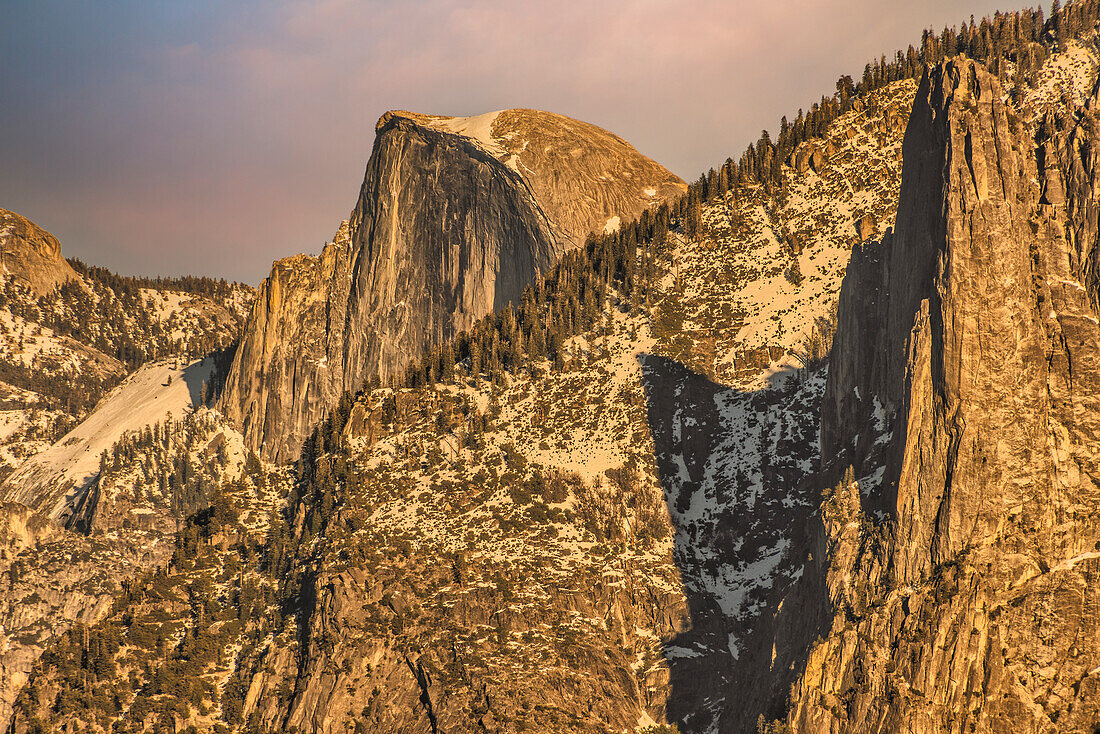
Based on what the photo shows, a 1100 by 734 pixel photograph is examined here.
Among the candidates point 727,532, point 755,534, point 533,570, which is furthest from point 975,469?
point 533,570

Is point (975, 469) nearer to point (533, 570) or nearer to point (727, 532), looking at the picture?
point (727, 532)

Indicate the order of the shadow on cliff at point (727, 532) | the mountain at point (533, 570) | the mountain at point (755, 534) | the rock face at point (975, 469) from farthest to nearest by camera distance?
the mountain at point (533, 570)
the shadow on cliff at point (727, 532)
the mountain at point (755, 534)
the rock face at point (975, 469)

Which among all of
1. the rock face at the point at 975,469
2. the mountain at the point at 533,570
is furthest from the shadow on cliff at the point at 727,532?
the rock face at the point at 975,469

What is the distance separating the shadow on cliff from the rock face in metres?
9.78

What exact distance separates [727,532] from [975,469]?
5248 cm

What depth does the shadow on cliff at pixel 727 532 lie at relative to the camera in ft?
474

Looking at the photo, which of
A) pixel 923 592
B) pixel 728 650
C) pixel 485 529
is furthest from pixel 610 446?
pixel 923 592

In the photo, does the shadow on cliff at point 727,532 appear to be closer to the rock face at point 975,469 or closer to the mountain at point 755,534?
the mountain at point 755,534

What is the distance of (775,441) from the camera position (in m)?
179

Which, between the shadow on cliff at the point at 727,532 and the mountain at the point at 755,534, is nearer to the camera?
the mountain at the point at 755,534

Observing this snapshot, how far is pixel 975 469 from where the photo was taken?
408ft

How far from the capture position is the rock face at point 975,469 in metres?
120

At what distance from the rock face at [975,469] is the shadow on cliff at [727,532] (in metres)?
9.78

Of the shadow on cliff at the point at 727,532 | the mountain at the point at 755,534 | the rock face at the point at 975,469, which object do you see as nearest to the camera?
the rock face at the point at 975,469
